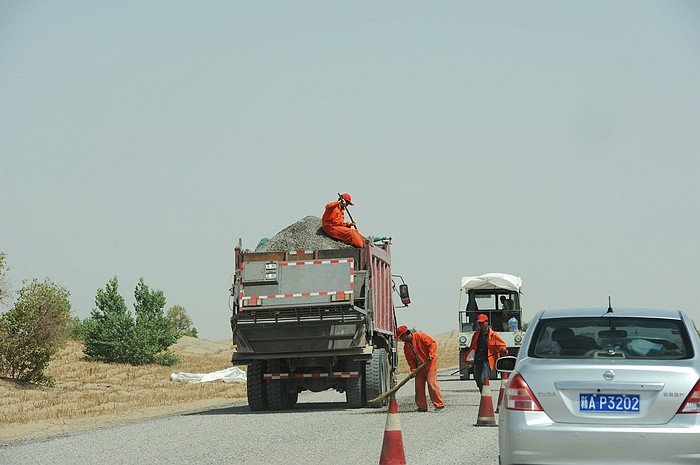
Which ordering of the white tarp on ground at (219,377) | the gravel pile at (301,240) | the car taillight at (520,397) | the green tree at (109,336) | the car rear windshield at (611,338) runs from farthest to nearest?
1. the green tree at (109,336)
2. the white tarp on ground at (219,377)
3. the gravel pile at (301,240)
4. the car rear windshield at (611,338)
5. the car taillight at (520,397)

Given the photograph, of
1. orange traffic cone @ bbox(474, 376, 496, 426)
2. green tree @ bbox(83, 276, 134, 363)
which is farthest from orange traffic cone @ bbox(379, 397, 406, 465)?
green tree @ bbox(83, 276, 134, 363)

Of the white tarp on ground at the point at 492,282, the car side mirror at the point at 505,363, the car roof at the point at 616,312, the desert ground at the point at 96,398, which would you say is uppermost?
the white tarp on ground at the point at 492,282

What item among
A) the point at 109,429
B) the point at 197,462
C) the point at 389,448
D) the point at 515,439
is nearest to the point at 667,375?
the point at 515,439

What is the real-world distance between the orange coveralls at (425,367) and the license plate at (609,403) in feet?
32.0

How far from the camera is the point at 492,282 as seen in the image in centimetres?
3003

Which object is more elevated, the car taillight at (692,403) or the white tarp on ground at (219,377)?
the car taillight at (692,403)

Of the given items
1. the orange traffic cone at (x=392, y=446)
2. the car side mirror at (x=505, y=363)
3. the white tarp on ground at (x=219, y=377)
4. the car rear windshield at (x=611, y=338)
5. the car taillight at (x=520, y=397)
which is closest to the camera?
the car taillight at (x=520, y=397)

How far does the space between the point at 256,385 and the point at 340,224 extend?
3277mm

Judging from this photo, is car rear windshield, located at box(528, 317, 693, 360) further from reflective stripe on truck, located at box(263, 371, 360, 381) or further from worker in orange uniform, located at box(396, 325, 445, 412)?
reflective stripe on truck, located at box(263, 371, 360, 381)

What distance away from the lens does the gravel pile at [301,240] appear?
1866 cm

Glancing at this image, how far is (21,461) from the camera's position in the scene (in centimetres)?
1150

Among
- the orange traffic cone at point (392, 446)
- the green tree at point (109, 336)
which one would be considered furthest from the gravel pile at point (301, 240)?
the green tree at point (109, 336)

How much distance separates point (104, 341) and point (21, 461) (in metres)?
36.2

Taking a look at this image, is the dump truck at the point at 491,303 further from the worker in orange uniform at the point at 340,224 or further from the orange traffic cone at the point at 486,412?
the orange traffic cone at the point at 486,412
